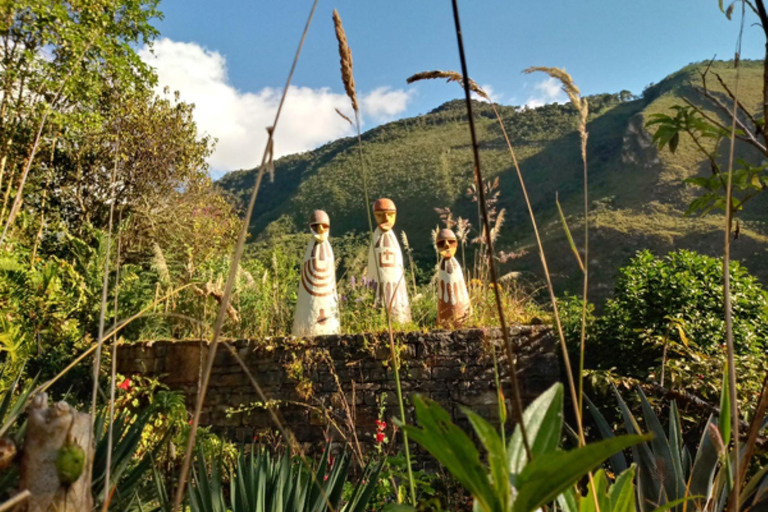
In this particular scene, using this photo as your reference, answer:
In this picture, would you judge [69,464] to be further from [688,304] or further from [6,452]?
[688,304]

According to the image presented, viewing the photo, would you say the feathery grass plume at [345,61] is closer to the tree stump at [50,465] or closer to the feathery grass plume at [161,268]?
the tree stump at [50,465]

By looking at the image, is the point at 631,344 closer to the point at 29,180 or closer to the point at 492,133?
the point at 29,180

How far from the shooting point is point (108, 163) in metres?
9.70

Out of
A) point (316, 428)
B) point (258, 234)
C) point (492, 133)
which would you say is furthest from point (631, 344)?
point (492, 133)

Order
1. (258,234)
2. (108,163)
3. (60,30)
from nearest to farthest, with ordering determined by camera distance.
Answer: (60,30)
(108,163)
(258,234)

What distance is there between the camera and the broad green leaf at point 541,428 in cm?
47

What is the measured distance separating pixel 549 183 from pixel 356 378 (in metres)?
27.5

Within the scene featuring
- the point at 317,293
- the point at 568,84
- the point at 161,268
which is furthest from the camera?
the point at 161,268

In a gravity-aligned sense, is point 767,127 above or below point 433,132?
below

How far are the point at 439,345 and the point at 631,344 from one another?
1.97 m

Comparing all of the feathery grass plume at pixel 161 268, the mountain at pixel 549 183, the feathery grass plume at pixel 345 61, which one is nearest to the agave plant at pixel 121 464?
the feathery grass plume at pixel 345 61

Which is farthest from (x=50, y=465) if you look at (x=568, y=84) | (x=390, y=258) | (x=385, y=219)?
(x=385, y=219)

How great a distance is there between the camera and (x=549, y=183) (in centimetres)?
3064

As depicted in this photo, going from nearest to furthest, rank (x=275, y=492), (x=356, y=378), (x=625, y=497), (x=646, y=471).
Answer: (x=625, y=497)
(x=646, y=471)
(x=275, y=492)
(x=356, y=378)
